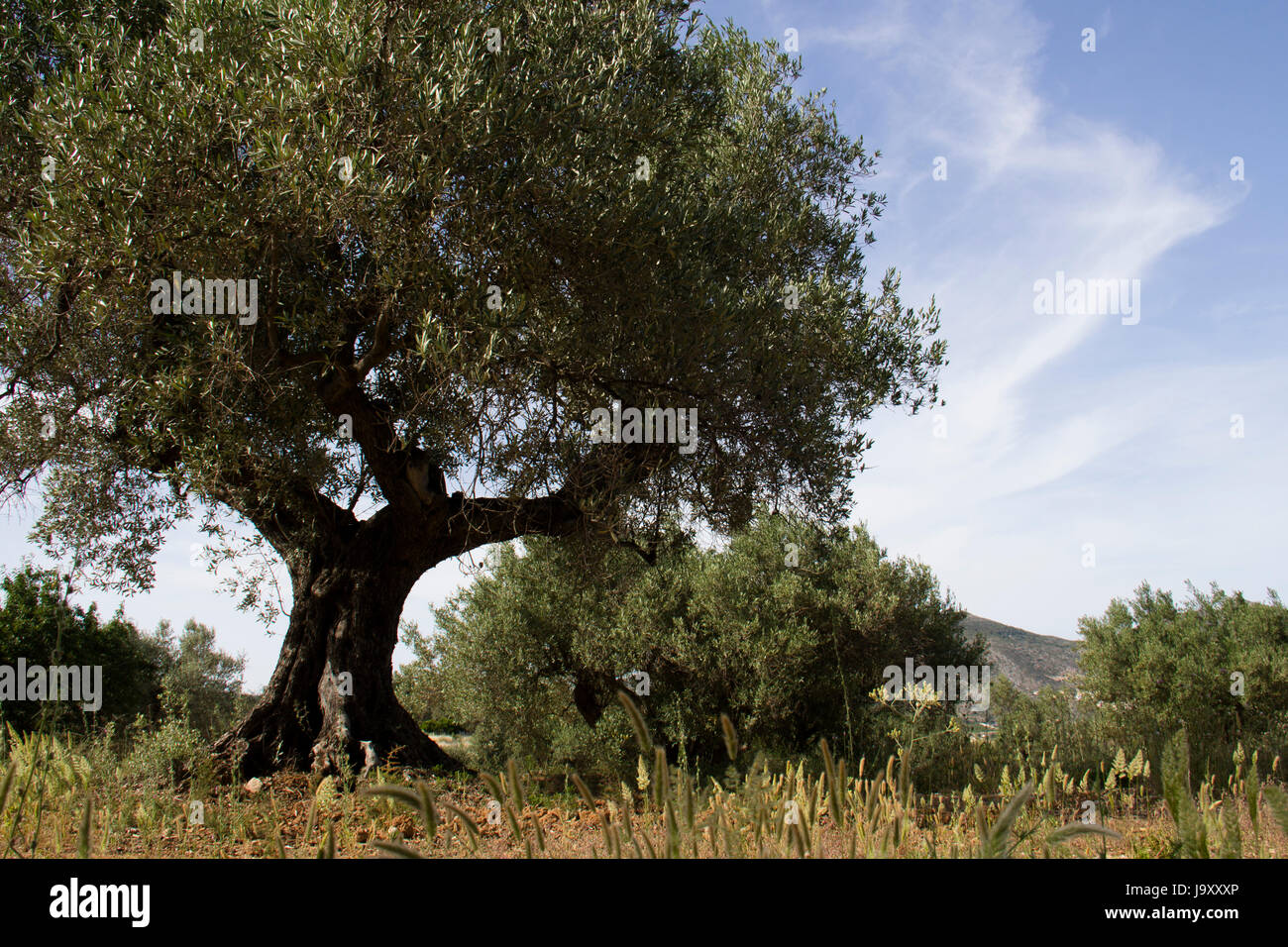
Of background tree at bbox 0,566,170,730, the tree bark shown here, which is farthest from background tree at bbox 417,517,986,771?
background tree at bbox 0,566,170,730

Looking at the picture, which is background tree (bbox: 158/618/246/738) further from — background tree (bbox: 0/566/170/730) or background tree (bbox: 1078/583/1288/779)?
background tree (bbox: 1078/583/1288/779)

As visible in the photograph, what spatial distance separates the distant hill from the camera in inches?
3350

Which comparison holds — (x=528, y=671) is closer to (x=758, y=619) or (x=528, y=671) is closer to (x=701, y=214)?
(x=758, y=619)

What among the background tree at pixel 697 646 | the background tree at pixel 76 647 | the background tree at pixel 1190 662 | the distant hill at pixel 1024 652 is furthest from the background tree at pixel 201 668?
the distant hill at pixel 1024 652

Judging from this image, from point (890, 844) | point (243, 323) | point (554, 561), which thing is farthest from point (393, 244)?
point (554, 561)

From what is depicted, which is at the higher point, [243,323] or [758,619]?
[243,323]

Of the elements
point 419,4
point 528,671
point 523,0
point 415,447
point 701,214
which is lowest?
point 528,671

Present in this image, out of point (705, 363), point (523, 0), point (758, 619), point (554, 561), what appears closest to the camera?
point (523, 0)

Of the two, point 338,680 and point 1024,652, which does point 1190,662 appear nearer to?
point 338,680

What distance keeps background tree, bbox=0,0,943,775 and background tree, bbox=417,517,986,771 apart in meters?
7.32

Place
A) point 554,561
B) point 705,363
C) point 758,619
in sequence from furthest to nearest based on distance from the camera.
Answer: point 758,619 < point 554,561 < point 705,363
